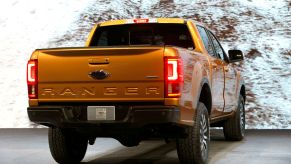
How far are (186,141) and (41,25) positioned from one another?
674 inches

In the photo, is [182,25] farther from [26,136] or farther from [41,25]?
[41,25]

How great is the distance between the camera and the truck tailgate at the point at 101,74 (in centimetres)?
705

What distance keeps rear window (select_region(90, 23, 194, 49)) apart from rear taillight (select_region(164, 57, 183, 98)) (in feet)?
8.14

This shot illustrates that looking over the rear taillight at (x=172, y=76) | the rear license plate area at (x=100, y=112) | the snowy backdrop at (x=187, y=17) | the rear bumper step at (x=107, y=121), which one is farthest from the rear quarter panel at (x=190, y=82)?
the snowy backdrop at (x=187, y=17)

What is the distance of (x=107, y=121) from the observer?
718 centimetres

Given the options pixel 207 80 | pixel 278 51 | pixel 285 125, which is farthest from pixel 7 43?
pixel 207 80

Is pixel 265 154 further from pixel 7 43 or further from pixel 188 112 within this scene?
pixel 7 43

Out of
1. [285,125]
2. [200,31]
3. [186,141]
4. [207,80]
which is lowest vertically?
[285,125]

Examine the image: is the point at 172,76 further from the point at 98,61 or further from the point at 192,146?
the point at 192,146

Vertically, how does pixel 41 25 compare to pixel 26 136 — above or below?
above

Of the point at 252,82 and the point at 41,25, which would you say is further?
the point at 41,25

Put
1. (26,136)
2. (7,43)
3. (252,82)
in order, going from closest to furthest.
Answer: (26,136), (252,82), (7,43)

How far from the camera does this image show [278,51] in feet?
63.8

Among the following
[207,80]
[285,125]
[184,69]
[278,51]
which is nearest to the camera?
[184,69]
